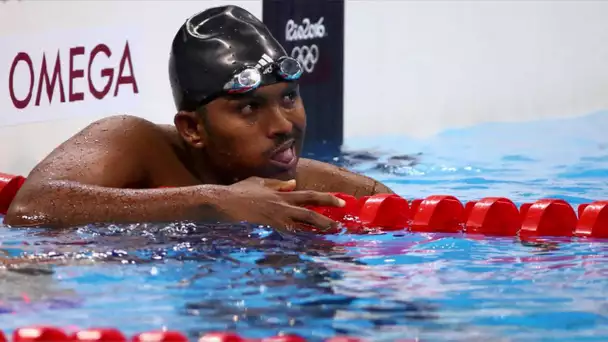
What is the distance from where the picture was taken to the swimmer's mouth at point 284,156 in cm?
348

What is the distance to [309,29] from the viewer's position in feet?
22.4

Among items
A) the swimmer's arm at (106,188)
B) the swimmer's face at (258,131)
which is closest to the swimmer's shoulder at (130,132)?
the swimmer's arm at (106,188)

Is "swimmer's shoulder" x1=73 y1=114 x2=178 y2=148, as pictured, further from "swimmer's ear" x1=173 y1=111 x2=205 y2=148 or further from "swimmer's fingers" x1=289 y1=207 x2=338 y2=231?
"swimmer's fingers" x1=289 y1=207 x2=338 y2=231

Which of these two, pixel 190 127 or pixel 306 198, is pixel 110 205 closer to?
pixel 190 127

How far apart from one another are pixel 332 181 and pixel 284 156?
2.23ft

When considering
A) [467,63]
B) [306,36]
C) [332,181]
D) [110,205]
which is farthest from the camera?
[467,63]

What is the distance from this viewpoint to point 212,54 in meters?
3.58

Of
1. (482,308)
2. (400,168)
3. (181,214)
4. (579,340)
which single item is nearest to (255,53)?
(181,214)

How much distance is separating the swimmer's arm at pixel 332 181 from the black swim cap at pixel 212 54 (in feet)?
1.91

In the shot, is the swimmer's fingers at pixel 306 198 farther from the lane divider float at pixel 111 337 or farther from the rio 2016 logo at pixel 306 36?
the rio 2016 logo at pixel 306 36

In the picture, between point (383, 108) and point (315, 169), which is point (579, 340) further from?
point (383, 108)

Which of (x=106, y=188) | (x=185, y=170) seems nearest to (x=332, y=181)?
(x=185, y=170)

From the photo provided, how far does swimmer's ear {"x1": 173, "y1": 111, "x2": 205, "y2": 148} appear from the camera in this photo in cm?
362

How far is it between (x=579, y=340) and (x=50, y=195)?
Result: 69.0 inches
